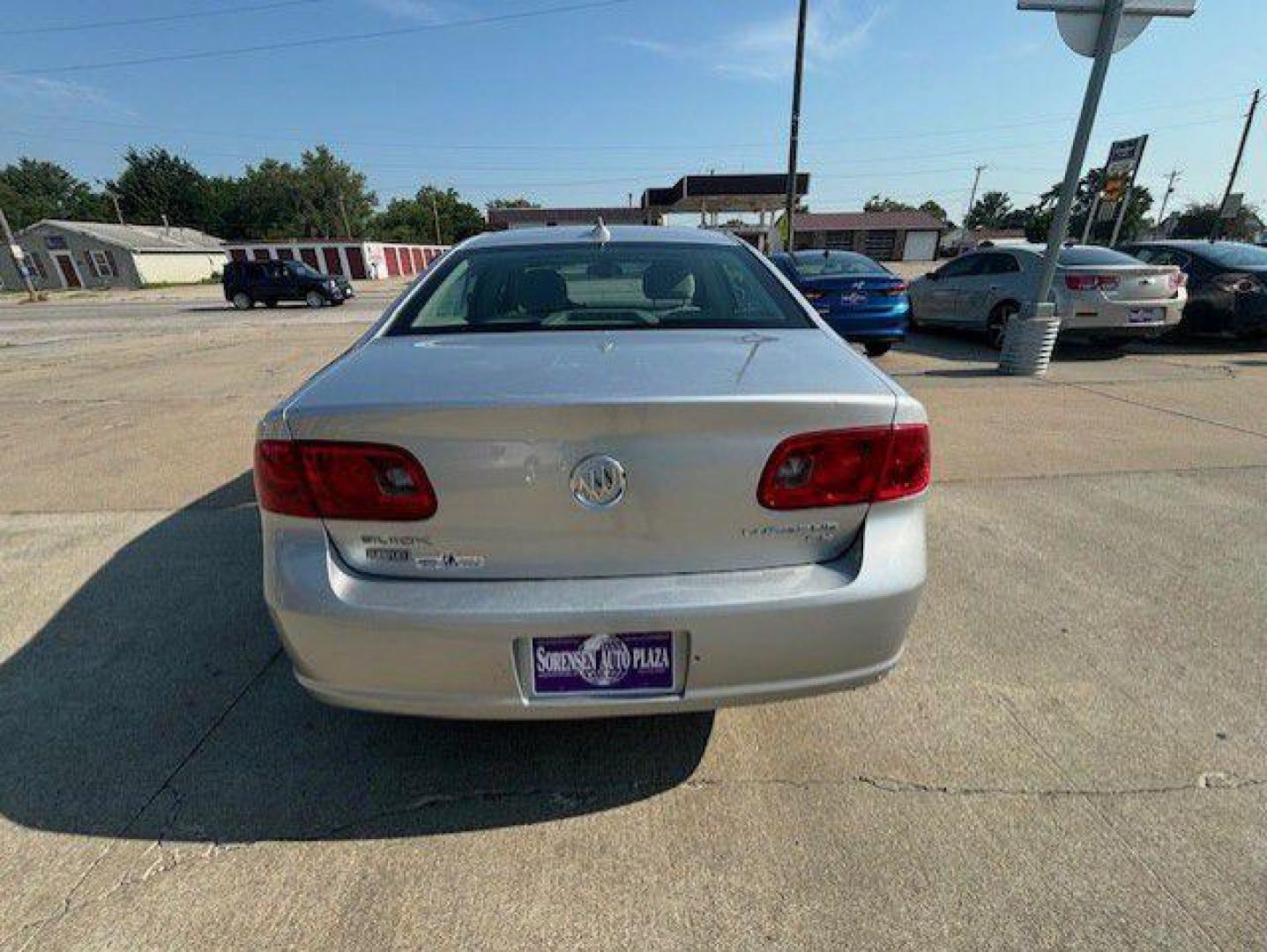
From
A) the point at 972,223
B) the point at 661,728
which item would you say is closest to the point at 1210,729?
the point at 661,728

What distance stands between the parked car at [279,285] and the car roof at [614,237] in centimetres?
2354

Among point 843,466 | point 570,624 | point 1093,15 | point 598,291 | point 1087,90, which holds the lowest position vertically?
point 570,624

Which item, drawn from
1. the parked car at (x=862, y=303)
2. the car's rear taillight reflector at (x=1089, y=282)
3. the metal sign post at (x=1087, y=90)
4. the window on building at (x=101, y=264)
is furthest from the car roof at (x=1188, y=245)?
the window on building at (x=101, y=264)

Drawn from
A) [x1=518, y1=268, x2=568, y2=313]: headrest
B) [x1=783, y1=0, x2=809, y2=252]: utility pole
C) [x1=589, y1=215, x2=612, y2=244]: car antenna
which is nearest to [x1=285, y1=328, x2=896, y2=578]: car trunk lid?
[x1=518, y1=268, x2=568, y2=313]: headrest

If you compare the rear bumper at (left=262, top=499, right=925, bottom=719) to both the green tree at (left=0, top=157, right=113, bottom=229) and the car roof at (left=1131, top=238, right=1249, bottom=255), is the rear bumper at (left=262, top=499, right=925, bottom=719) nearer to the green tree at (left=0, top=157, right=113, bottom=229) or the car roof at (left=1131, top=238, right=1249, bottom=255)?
the car roof at (left=1131, top=238, right=1249, bottom=255)

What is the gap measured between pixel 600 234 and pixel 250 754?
2419mm

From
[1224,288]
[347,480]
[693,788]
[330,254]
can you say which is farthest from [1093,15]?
[330,254]

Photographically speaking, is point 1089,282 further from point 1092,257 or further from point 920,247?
point 920,247

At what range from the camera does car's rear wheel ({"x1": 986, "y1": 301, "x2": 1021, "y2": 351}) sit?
895cm

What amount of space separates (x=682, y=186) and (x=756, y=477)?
33.8 meters

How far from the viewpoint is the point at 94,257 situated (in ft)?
152

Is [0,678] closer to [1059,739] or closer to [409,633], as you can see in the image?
[409,633]

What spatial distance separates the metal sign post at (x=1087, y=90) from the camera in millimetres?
6281

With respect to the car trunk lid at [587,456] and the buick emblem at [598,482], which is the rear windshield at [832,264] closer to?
the car trunk lid at [587,456]
